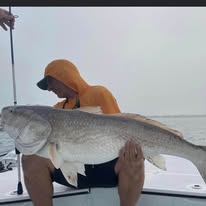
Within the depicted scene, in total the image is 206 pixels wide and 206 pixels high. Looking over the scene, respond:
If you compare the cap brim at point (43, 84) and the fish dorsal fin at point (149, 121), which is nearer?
the fish dorsal fin at point (149, 121)

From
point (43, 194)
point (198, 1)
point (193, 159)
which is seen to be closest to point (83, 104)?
point (43, 194)

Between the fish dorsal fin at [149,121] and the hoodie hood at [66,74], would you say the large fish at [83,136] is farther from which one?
the hoodie hood at [66,74]

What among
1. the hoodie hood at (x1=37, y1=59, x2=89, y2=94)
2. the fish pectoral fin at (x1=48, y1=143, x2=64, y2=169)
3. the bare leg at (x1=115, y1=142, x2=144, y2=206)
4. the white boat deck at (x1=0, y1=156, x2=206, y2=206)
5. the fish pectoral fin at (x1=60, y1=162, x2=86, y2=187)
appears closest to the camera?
the fish pectoral fin at (x1=48, y1=143, x2=64, y2=169)

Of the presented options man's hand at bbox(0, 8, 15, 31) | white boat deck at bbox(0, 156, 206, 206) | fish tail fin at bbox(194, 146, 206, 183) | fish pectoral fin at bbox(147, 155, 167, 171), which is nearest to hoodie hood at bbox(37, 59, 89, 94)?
man's hand at bbox(0, 8, 15, 31)

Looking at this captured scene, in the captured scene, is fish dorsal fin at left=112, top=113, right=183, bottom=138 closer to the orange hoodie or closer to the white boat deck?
the orange hoodie

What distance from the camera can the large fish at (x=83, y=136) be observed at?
2.47 m

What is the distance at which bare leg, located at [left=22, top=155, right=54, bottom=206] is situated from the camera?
2896 millimetres

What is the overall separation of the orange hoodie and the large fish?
51 centimetres

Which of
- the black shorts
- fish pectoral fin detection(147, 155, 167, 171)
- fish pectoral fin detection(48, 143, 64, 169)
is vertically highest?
fish pectoral fin detection(48, 143, 64, 169)

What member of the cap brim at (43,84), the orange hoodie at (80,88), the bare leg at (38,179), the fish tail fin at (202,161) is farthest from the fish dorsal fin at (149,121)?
the cap brim at (43,84)

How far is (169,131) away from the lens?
260 cm

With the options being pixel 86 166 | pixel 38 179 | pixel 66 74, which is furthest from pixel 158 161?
pixel 66 74

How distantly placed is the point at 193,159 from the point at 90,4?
5.73 ft

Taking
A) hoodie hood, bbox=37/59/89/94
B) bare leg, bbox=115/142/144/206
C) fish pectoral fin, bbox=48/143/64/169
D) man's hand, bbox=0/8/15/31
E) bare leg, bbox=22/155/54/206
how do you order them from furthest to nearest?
1. man's hand, bbox=0/8/15/31
2. hoodie hood, bbox=37/59/89/94
3. bare leg, bbox=22/155/54/206
4. bare leg, bbox=115/142/144/206
5. fish pectoral fin, bbox=48/143/64/169
